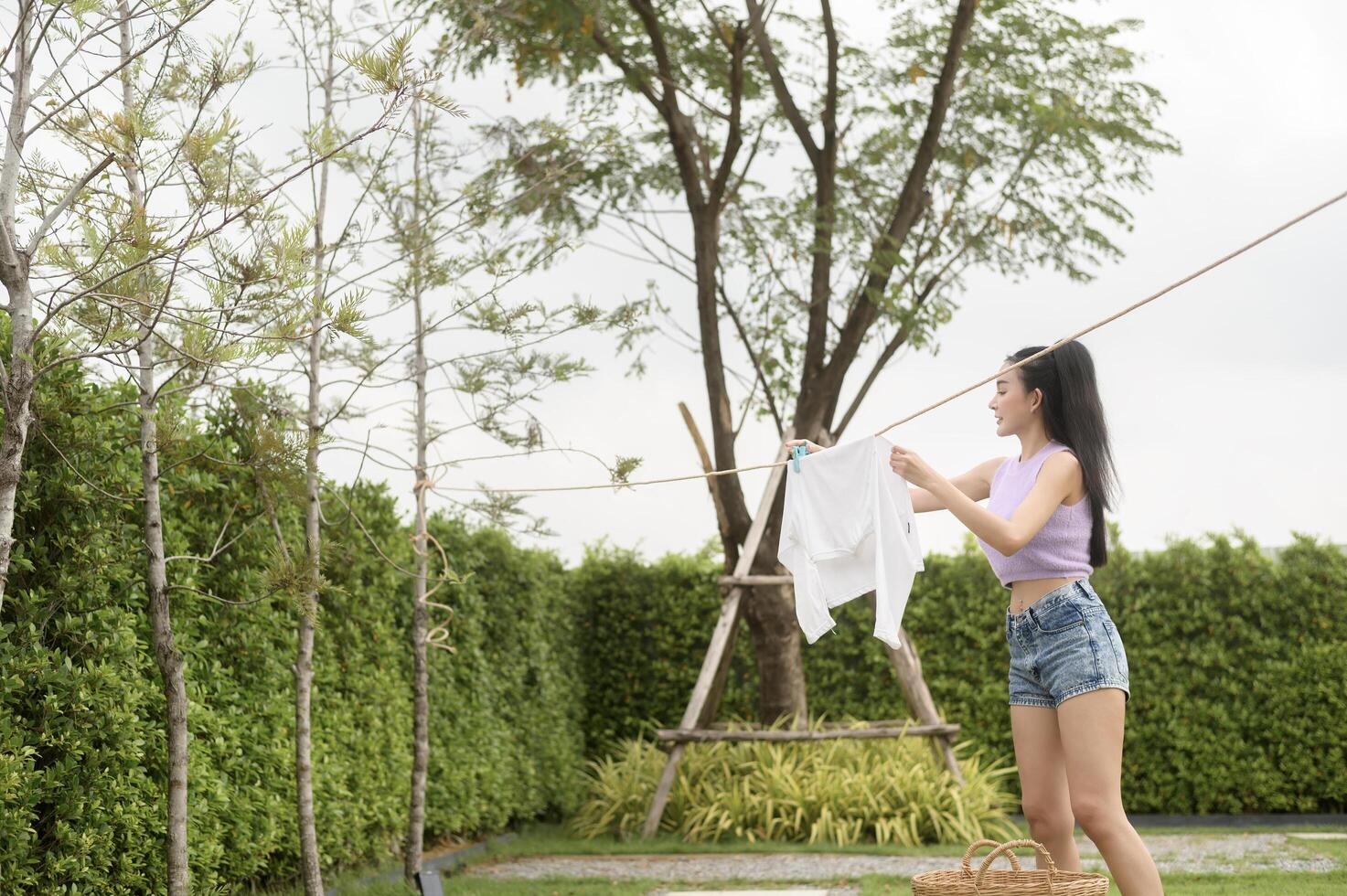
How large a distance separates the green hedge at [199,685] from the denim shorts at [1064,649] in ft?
7.07

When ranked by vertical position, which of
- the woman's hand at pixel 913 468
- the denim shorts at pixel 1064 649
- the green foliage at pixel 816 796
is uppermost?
the woman's hand at pixel 913 468

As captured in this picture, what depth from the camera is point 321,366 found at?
4781mm

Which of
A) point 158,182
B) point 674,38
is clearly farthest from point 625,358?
point 158,182

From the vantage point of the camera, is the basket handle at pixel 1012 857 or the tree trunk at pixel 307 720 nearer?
the basket handle at pixel 1012 857

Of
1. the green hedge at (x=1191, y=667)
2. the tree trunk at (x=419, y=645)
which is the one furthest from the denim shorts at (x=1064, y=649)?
the green hedge at (x=1191, y=667)

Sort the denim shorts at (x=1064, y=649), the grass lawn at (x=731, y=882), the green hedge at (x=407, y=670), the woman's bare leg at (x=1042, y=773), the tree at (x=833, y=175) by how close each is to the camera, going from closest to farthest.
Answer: the denim shorts at (x=1064, y=649) < the woman's bare leg at (x=1042, y=773) < the green hedge at (x=407, y=670) < the grass lawn at (x=731, y=882) < the tree at (x=833, y=175)

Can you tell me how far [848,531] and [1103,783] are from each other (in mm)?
955

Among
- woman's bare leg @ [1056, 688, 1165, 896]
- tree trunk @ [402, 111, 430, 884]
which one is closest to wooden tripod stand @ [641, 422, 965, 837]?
tree trunk @ [402, 111, 430, 884]

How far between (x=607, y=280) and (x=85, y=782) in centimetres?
666

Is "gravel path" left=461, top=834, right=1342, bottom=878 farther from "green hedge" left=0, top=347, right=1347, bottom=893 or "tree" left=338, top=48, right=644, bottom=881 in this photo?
"tree" left=338, top=48, right=644, bottom=881

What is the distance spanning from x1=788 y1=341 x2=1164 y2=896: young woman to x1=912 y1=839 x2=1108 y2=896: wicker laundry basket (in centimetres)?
9

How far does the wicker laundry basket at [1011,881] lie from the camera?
2820mm

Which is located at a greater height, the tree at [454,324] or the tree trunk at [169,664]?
the tree at [454,324]

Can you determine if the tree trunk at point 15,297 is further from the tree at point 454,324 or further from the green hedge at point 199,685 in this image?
the tree at point 454,324
